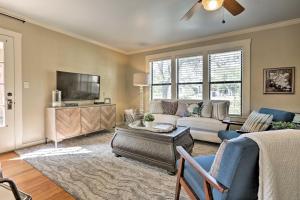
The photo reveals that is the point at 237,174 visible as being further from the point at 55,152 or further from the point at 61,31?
the point at 61,31

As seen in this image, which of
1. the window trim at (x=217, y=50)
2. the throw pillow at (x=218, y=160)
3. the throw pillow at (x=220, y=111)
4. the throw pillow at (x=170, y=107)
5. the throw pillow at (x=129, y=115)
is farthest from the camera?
the throw pillow at (x=129, y=115)

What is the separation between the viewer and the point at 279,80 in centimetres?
367

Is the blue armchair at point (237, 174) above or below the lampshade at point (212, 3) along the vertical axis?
below

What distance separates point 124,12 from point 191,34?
74.5 inches

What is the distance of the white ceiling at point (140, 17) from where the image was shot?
2885 mm

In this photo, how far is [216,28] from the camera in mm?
3963

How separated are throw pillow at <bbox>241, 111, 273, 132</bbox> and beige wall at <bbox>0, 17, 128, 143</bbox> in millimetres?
3978

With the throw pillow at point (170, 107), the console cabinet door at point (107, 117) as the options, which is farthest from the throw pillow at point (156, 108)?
the console cabinet door at point (107, 117)

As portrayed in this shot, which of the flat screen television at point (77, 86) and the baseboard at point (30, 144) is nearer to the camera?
the baseboard at point (30, 144)

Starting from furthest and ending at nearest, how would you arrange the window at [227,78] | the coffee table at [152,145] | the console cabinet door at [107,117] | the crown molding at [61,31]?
the console cabinet door at [107,117] → the window at [227,78] → the crown molding at [61,31] → the coffee table at [152,145]

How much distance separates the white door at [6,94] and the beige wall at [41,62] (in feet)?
0.68

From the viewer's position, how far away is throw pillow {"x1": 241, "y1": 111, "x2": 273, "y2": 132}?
8.76 ft

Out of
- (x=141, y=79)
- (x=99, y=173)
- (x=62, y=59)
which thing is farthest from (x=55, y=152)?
(x=141, y=79)

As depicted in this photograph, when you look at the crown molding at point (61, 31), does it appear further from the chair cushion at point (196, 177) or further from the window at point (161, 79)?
the chair cushion at point (196, 177)
